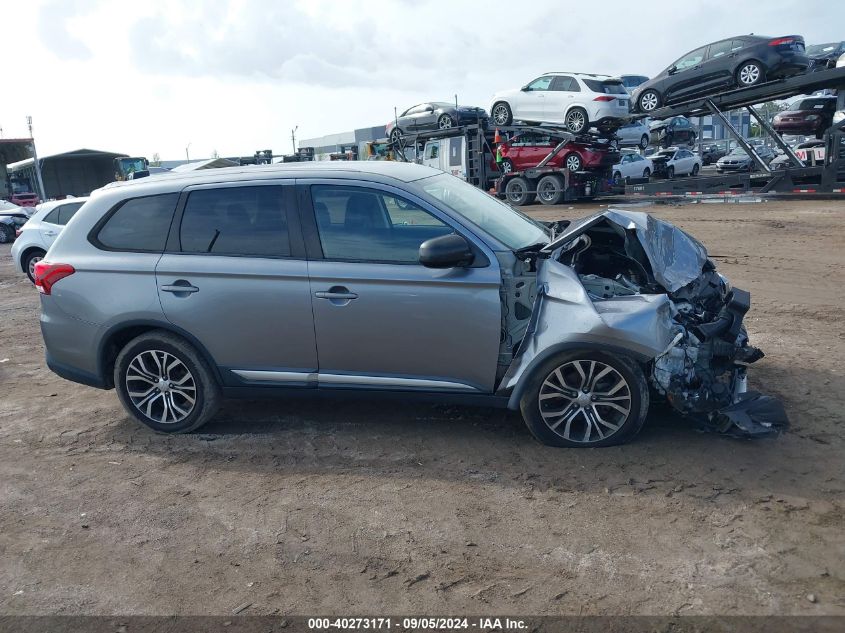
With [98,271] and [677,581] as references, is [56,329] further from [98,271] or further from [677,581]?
[677,581]

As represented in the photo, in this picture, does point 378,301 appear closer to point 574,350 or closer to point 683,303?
point 574,350

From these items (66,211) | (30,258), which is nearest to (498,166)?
(66,211)

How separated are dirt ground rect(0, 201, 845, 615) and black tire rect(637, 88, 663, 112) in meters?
15.1

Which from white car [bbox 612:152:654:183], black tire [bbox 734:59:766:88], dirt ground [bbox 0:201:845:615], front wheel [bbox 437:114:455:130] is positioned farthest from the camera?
white car [bbox 612:152:654:183]

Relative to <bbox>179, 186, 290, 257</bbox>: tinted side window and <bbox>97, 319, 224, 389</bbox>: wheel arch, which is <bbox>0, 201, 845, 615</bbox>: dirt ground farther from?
<bbox>179, 186, 290, 257</bbox>: tinted side window

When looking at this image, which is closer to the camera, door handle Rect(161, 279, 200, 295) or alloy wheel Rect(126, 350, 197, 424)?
door handle Rect(161, 279, 200, 295)

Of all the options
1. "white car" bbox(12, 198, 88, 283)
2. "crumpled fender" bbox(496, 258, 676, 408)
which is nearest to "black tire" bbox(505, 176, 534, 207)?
"white car" bbox(12, 198, 88, 283)

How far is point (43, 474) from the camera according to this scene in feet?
15.5

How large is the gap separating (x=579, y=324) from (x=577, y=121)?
56.5ft

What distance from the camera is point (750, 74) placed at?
17516mm

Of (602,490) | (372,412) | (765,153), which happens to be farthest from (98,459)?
(765,153)

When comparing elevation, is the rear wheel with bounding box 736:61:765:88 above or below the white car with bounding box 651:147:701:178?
above

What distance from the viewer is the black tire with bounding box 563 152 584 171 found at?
67.8 ft

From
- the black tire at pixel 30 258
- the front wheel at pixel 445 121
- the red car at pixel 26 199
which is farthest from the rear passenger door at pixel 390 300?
the red car at pixel 26 199
